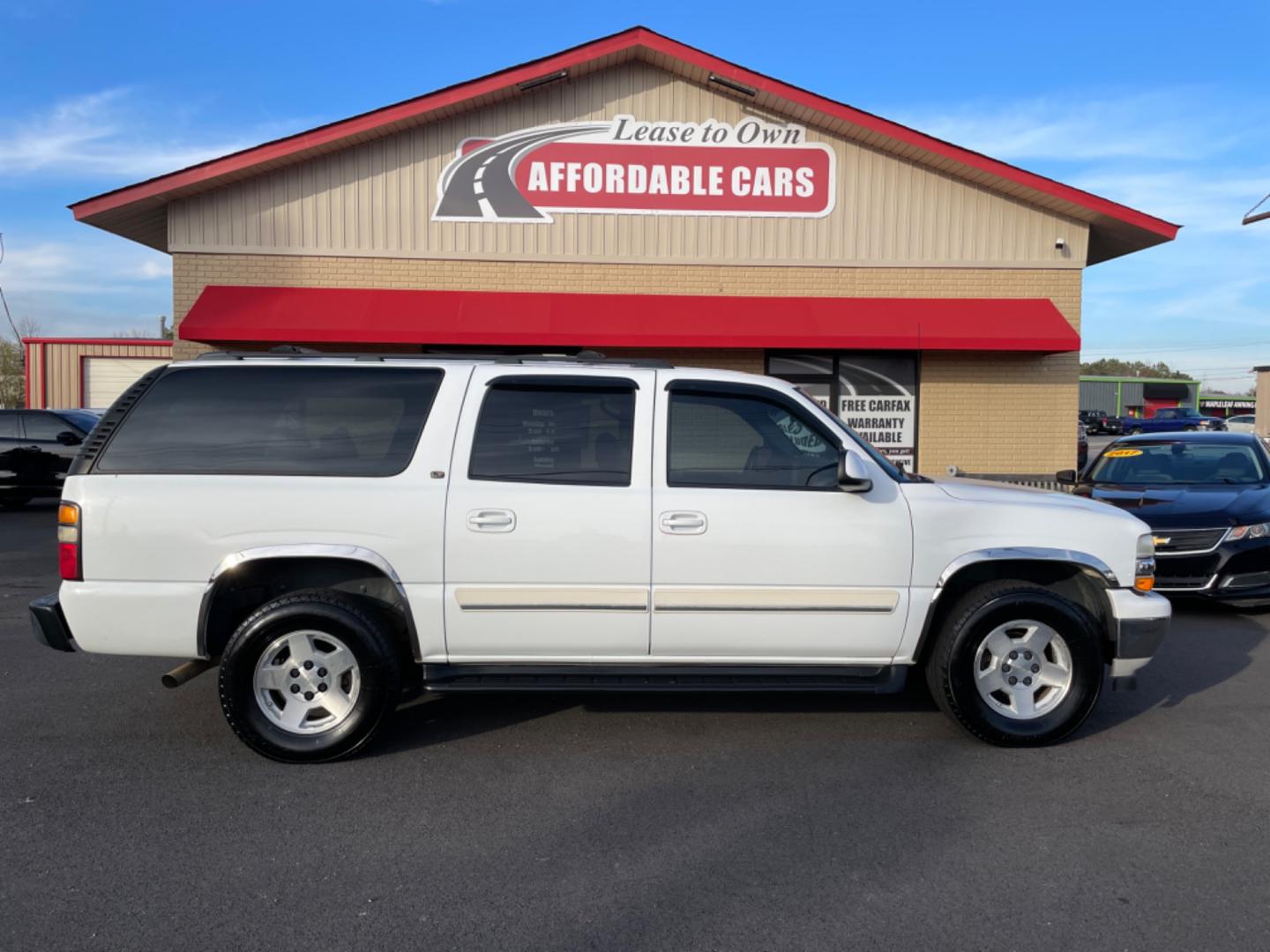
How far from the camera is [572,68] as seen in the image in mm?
13523

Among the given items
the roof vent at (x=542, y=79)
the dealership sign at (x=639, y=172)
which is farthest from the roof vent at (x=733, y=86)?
the roof vent at (x=542, y=79)

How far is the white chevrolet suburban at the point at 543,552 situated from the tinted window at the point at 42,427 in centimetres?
1261

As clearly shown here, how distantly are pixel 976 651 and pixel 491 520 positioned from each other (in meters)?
2.50

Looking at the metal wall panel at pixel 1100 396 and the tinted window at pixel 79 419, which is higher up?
the metal wall panel at pixel 1100 396

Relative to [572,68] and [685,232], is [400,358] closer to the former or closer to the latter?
[685,232]

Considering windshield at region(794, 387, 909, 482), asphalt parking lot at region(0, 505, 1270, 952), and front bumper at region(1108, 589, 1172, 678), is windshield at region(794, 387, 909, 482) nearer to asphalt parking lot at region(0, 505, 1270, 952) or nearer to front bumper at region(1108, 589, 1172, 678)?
front bumper at region(1108, 589, 1172, 678)

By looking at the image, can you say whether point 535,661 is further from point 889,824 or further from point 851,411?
point 851,411

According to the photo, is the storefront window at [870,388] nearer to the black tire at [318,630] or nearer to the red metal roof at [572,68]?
the red metal roof at [572,68]

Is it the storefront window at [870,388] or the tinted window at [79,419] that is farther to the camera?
the tinted window at [79,419]

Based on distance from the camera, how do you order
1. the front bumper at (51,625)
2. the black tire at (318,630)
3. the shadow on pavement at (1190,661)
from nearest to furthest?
the black tire at (318,630) < the front bumper at (51,625) < the shadow on pavement at (1190,661)

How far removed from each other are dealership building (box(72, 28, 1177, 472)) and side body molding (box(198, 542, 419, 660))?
28.7 ft

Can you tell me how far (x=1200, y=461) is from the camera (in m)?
9.44

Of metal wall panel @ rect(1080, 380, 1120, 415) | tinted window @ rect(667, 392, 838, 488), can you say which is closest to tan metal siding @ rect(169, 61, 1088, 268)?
Answer: tinted window @ rect(667, 392, 838, 488)

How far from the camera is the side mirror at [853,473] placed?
466 centimetres
